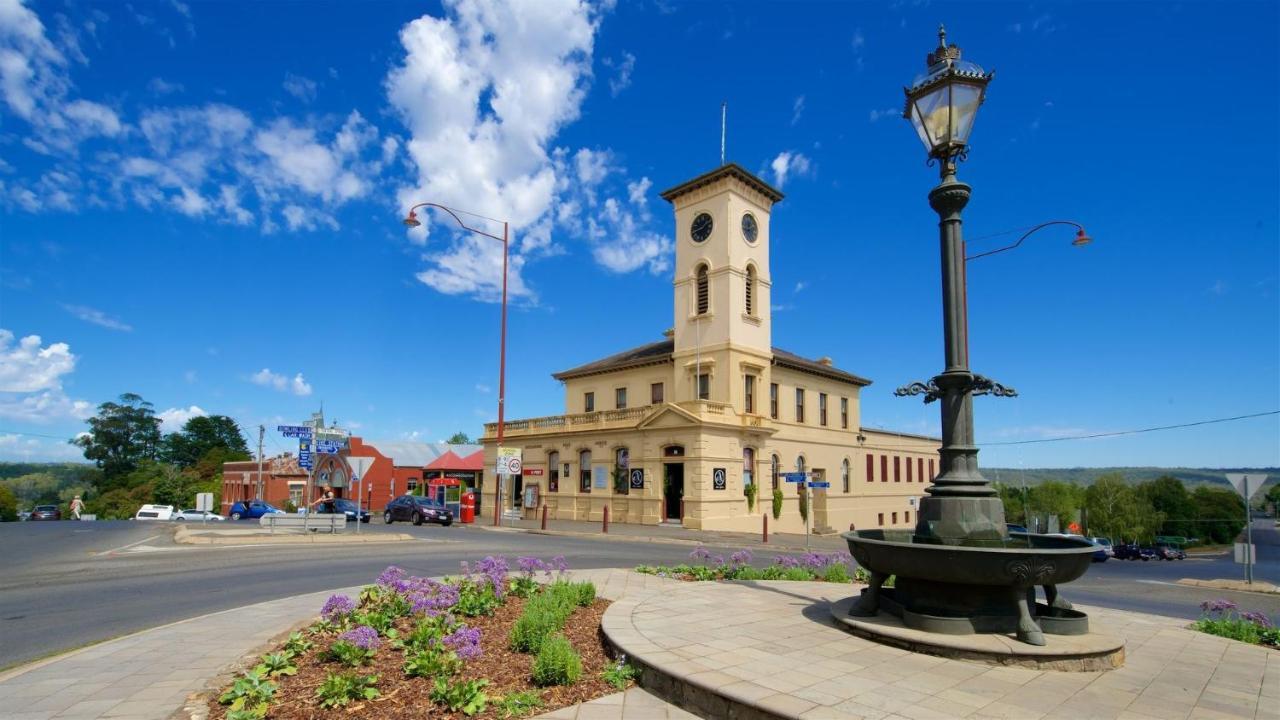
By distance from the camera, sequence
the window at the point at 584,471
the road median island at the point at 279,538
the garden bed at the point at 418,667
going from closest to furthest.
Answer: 1. the garden bed at the point at 418,667
2. the road median island at the point at 279,538
3. the window at the point at 584,471

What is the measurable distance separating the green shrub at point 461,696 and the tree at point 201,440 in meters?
110

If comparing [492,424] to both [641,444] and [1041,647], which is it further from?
[1041,647]

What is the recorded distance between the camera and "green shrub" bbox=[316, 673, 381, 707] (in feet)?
16.1

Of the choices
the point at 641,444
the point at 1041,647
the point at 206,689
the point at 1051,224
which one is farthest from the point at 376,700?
the point at 641,444

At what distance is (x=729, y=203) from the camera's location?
33938mm

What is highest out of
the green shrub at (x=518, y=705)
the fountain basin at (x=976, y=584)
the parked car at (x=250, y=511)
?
the fountain basin at (x=976, y=584)

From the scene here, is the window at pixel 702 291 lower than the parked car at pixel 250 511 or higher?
higher

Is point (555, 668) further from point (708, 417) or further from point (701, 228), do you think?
point (701, 228)

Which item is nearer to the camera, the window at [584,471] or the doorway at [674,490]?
the doorway at [674,490]

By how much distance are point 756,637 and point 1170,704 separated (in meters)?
3.17

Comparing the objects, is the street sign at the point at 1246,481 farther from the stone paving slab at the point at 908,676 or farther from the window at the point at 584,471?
the window at the point at 584,471

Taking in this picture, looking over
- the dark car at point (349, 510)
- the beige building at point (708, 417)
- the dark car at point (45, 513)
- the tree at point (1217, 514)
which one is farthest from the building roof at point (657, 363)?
the tree at point (1217, 514)

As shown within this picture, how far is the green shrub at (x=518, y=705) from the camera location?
4.74 meters

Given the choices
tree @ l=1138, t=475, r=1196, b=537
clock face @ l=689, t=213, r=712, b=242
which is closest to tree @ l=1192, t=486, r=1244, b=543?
tree @ l=1138, t=475, r=1196, b=537
